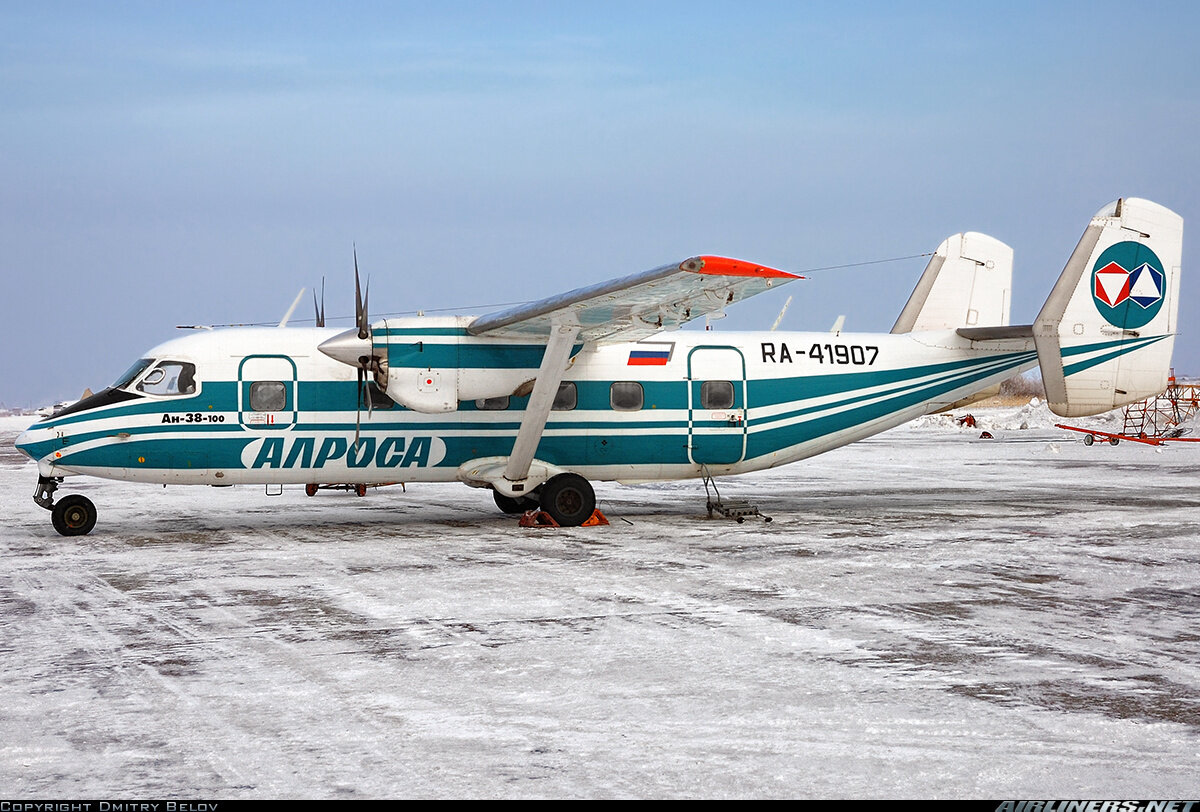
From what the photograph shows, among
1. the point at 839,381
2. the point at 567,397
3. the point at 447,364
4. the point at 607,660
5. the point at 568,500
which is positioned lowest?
the point at 607,660

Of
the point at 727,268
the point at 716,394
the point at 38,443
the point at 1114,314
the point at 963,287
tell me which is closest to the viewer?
the point at 727,268

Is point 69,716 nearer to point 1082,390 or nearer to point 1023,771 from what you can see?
point 1023,771

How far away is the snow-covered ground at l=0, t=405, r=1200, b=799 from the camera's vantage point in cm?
503

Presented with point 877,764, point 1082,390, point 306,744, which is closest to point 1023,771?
point 877,764

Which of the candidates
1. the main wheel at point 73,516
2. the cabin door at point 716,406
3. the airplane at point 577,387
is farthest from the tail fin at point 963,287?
the main wheel at point 73,516

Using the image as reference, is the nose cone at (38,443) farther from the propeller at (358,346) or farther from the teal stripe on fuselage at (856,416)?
the teal stripe on fuselage at (856,416)

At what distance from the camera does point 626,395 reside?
634 inches

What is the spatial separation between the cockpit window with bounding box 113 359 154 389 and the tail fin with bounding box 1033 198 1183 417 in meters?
13.2

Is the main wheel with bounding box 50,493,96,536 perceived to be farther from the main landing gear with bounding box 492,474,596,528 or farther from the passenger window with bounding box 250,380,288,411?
the main landing gear with bounding box 492,474,596,528

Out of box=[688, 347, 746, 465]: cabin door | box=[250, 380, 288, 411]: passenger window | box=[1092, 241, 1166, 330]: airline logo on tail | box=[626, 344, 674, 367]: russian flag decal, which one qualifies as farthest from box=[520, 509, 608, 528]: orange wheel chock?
box=[1092, 241, 1166, 330]: airline logo on tail

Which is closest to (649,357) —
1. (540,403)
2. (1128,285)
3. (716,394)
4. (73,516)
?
(716,394)

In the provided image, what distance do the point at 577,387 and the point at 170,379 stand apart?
5.69 meters

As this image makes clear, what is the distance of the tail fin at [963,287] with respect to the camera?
61.9 feet

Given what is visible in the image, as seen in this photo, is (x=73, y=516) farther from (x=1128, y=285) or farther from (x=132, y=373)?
(x=1128, y=285)
